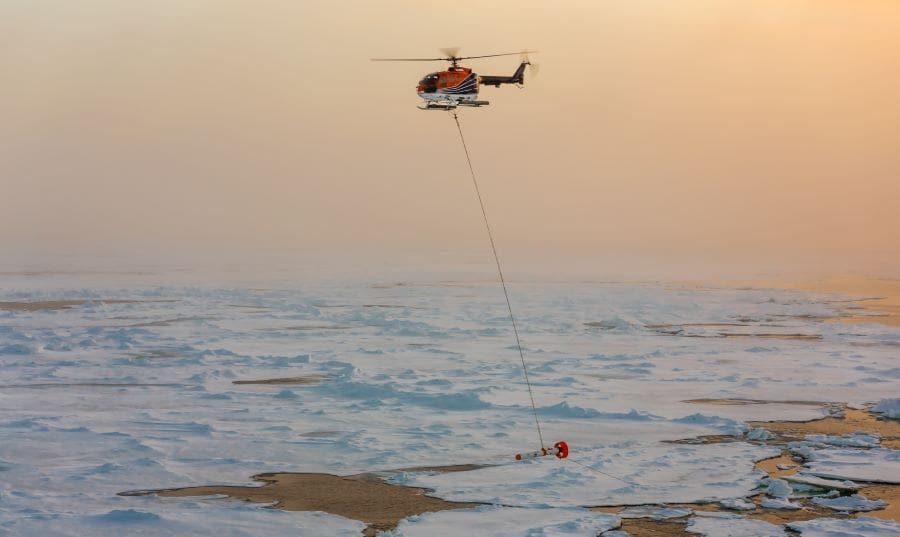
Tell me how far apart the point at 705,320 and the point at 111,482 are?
88.8 feet

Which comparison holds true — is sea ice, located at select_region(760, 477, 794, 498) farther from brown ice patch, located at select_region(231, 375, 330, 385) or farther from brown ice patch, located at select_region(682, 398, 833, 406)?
brown ice patch, located at select_region(231, 375, 330, 385)

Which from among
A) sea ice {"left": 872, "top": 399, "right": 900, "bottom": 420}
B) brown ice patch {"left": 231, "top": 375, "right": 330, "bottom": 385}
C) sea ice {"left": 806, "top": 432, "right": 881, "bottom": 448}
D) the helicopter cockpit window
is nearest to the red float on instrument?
sea ice {"left": 806, "top": 432, "right": 881, "bottom": 448}

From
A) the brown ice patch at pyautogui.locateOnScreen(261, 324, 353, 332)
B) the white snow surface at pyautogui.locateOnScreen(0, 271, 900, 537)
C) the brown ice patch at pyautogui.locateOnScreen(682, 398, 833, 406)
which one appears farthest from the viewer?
the brown ice patch at pyautogui.locateOnScreen(261, 324, 353, 332)

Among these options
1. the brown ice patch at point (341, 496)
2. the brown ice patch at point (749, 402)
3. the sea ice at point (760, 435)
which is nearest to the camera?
the brown ice patch at point (341, 496)

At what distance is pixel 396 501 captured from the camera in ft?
40.1

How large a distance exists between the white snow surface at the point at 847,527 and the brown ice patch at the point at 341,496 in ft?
12.2

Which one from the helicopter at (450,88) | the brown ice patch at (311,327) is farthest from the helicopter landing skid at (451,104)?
the brown ice patch at (311,327)

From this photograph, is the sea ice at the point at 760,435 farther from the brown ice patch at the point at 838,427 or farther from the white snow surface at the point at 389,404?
the white snow surface at the point at 389,404

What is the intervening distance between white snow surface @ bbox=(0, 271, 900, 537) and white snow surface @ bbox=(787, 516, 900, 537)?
1273 mm

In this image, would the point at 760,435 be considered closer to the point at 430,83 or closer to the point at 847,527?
the point at 847,527

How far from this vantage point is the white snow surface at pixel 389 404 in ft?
40.4

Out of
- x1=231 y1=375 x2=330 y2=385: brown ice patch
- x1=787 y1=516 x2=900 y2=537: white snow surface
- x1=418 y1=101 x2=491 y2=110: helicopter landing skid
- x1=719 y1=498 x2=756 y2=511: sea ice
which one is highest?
x1=418 y1=101 x2=491 y2=110: helicopter landing skid

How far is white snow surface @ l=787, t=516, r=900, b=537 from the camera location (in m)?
10.9

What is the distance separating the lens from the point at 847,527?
11.1 metres
